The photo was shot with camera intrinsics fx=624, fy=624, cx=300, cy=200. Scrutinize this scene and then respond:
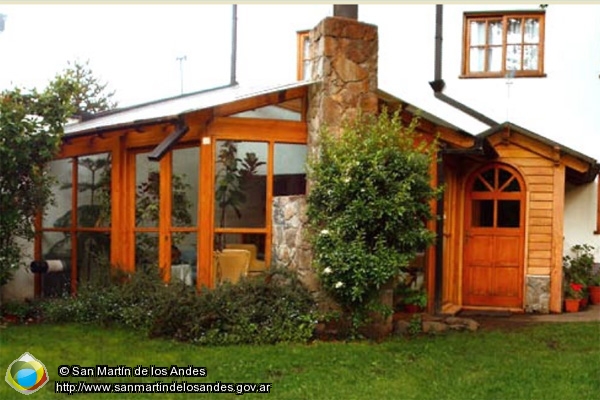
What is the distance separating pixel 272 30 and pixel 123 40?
30.6ft

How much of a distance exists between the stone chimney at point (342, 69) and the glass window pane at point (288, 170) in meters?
0.45

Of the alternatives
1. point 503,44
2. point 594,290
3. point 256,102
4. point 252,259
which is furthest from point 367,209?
point 503,44

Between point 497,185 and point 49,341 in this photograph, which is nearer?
point 49,341

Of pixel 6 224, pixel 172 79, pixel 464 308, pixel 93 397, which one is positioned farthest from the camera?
pixel 172 79

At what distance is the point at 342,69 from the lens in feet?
25.7

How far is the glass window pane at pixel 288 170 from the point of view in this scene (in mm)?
8203

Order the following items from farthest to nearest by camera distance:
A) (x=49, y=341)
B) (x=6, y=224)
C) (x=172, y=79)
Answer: (x=172, y=79) < (x=6, y=224) < (x=49, y=341)

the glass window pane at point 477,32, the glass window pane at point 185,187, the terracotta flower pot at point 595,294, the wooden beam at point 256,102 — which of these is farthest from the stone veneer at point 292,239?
the glass window pane at point 477,32

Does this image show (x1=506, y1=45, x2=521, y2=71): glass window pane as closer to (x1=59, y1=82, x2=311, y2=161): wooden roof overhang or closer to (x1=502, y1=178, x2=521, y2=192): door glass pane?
(x1=502, y1=178, x2=521, y2=192): door glass pane

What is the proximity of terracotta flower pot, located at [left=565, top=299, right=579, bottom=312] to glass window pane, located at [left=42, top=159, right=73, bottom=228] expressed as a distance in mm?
7822

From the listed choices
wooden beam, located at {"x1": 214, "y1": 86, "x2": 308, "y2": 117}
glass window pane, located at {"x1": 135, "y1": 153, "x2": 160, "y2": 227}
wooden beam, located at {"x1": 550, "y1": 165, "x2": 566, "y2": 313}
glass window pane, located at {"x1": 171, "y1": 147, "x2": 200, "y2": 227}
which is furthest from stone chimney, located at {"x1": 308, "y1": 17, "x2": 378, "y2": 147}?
wooden beam, located at {"x1": 550, "y1": 165, "x2": 566, "y2": 313}

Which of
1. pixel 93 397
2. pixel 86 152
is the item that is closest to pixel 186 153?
pixel 86 152

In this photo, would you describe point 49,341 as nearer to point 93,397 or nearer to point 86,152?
point 93,397

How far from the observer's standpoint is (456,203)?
10469 mm
